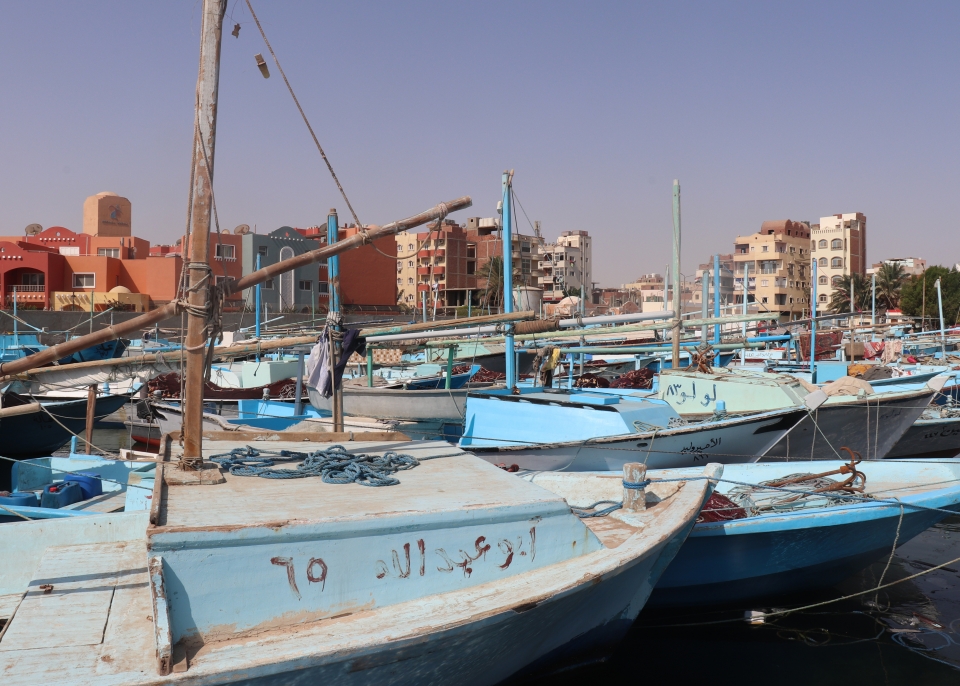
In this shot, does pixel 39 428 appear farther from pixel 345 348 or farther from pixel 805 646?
pixel 805 646

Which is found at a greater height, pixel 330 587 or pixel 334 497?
pixel 334 497

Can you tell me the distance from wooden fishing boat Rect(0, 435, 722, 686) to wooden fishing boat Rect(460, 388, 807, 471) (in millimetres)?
5300

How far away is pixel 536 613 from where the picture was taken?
519cm

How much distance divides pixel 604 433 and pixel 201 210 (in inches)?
309

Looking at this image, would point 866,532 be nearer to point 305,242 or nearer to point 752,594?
point 752,594

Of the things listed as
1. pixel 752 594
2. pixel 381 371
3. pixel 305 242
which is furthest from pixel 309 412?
pixel 305 242

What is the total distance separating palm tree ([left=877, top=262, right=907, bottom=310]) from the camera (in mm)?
69625

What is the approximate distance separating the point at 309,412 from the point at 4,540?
9988 millimetres

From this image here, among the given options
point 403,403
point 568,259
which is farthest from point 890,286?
point 403,403

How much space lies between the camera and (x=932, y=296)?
59750 millimetres

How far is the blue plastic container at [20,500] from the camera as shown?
28.1ft

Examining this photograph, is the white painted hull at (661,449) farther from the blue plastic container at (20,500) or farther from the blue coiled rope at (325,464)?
the blue plastic container at (20,500)

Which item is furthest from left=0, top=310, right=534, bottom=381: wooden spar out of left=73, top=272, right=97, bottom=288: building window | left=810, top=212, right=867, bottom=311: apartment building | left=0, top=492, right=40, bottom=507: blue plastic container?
left=810, top=212, right=867, bottom=311: apartment building

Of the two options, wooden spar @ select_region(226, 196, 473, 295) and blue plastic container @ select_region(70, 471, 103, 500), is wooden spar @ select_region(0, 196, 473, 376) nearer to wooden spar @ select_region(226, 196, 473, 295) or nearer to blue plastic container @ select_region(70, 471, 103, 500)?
wooden spar @ select_region(226, 196, 473, 295)
